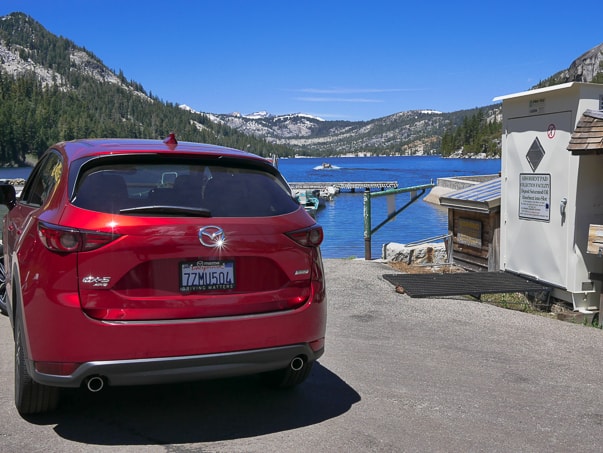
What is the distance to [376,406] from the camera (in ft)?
14.8

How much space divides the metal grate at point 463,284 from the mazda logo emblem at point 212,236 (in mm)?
5190

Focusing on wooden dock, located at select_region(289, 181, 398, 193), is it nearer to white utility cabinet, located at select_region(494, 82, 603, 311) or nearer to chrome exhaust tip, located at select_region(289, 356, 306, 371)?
white utility cabinet, located at select_region(494, 82, 603, 311)

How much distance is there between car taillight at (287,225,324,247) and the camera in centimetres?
402

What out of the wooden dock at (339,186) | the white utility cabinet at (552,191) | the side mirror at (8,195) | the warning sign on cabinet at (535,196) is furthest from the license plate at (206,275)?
the wooden dock at (339,186)

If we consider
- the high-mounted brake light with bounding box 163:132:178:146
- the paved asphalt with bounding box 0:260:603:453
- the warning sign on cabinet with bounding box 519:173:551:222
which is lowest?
the paved asphalt with bounding box 0:260:603:453

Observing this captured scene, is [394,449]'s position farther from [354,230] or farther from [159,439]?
[354,230]

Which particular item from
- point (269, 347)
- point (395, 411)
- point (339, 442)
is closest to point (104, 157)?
point (269, 347)

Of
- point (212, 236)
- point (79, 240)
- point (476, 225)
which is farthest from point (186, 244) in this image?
point (476, 225)

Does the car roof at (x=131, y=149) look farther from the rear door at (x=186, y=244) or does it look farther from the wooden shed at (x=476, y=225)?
the wooden shed at (x=476, y=225)

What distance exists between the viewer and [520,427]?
418 centimetres

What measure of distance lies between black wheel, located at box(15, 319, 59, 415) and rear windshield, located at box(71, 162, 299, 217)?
39.9 inches

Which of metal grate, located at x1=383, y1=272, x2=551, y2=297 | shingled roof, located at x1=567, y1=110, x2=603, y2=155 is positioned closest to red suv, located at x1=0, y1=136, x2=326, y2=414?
shingled roof, located at x1=567, y1=110, x2=603, y2=155

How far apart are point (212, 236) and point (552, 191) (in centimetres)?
606

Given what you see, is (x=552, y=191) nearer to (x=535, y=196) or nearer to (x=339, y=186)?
(x=535, y=196)
